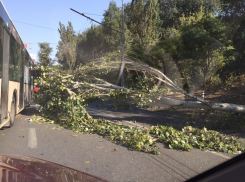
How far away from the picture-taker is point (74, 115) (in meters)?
9.02

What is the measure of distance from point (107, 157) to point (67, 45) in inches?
1326

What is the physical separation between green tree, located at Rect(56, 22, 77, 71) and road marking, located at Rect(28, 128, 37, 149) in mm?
26774

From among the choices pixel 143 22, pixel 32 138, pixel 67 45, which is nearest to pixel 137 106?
pixel 32 138

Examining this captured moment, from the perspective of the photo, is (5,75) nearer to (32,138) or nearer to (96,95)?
(32,138)

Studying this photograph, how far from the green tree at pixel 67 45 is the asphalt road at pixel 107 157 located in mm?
28156

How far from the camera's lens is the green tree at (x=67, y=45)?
36.5 meters

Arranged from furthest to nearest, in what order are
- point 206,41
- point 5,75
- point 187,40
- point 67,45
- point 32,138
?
point 67,45 → point 187,40 → point 206,41 → point 32,138 → point 5,75

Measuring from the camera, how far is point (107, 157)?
5996mm

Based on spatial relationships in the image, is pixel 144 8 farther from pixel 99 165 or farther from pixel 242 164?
pixel 242 164

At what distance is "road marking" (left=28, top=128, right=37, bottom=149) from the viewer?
22.8ft

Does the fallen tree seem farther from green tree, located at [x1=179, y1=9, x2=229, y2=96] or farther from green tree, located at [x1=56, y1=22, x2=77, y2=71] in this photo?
green tree, located at [x1=56, y1=22, x2=77, y2=71]

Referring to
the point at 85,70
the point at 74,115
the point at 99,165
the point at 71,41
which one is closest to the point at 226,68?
the point at 85,70

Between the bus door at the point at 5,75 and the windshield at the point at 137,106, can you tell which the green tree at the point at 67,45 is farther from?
the bus door at the point at 5,75

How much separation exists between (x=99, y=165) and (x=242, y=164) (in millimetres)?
3094
